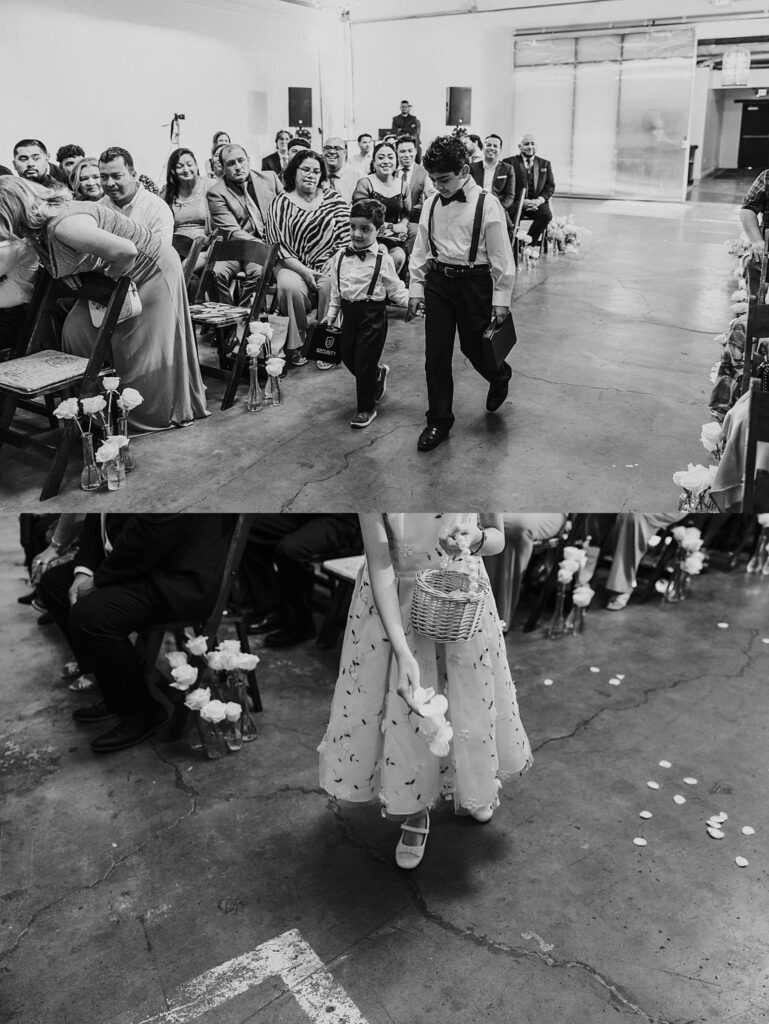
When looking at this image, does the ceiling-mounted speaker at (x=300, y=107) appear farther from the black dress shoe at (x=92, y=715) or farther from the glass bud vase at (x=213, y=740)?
the glass bud vase at (x=213, y=740)

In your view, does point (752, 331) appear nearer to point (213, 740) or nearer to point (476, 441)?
point (476, 441)

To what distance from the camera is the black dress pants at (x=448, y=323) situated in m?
4.29

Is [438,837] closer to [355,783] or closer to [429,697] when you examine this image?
[355,783]

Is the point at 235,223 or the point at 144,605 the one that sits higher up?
the point at 235,223

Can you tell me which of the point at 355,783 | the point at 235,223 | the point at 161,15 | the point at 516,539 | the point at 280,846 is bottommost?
the point at 280,846

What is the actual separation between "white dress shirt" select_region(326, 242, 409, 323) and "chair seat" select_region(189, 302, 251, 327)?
0.73 meters

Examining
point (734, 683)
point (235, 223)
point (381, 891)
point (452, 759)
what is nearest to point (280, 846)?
point (381, 891)

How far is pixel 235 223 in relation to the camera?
6.16m

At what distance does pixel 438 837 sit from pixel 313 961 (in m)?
0.54

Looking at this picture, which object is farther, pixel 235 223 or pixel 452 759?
pixel 235 223

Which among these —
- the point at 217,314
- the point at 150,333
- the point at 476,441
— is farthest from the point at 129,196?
the point at 476,441

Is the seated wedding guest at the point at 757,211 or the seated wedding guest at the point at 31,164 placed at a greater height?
the seated wedding guest at the point at 31,164

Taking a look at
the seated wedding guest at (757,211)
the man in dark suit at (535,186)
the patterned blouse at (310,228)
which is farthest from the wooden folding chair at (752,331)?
the man in dark suit at (535,186)

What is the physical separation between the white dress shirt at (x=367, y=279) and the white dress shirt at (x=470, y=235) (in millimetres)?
397
